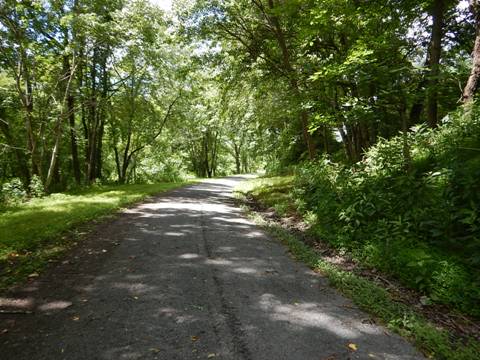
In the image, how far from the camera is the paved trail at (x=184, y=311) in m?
3.17

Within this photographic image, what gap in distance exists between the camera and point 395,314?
397 centimetres

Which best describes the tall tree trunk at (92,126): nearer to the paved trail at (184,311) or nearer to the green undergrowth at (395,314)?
the paved trail at (184,311)

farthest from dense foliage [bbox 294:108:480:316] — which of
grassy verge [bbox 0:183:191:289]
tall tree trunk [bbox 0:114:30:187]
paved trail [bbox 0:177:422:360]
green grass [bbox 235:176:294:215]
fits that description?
tall tree trunk [bbox 0:114:30:187]

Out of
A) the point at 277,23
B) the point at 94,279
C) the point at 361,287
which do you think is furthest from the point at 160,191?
the point at 361,287

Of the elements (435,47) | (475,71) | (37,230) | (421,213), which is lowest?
(37,230)

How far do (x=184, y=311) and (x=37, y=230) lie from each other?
18.2 ft

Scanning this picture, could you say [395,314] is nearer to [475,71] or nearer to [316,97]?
[475,71]

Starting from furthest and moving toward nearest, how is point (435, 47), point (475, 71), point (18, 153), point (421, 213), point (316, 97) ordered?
1. point (18, 153)
2. point (316, 97)
3. point (435, 47)
4. point (475, 71)
5. point (421, 213)

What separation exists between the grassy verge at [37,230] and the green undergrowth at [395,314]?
4767mm

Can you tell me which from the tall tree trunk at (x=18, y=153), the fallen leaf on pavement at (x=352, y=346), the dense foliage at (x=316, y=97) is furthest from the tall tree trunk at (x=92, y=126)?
the fallen leaf on pavement at (x=352, y=346)

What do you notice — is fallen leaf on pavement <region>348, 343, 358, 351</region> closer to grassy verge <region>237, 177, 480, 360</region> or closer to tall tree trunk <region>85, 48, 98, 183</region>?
grassy verge <region>237, 177, 480, 360</region>

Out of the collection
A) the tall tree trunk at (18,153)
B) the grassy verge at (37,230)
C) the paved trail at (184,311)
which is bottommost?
the paved trail at (184,311)

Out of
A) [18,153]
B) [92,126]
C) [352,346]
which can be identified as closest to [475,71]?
[352,346]

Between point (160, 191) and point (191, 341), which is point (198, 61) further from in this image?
point (191, 341)
